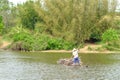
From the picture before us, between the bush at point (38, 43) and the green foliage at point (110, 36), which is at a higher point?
the green foliage at point (110, 36)

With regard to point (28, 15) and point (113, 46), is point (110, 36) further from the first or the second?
point (28, 15)

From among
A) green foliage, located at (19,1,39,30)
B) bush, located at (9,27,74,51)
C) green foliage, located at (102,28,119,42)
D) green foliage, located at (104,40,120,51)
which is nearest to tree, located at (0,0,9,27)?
green foliage, located at (19,1,39,30)

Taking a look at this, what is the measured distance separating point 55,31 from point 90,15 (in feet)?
20.9

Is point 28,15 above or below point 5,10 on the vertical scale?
below

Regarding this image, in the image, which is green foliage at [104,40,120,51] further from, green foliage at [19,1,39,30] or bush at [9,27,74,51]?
green foliage at [19,1,39,30]

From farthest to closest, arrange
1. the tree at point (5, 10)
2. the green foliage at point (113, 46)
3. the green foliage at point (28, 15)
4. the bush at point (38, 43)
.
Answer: the tree at point (5, 10), the green foliage at point (28, 15), the bush at point (38, 43), the green foliage at point (113, 46)

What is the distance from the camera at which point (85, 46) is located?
5581cm

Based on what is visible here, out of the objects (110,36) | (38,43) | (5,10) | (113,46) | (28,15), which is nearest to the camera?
(110,36)

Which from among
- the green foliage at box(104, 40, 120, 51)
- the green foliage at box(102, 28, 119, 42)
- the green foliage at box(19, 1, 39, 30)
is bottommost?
the green foliage at box(104, 40, 120, 51)

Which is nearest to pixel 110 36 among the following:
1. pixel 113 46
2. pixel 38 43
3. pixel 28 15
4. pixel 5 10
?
pixel 113 46

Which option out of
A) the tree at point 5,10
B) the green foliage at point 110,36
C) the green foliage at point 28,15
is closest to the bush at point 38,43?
the green foliage at point 110,36

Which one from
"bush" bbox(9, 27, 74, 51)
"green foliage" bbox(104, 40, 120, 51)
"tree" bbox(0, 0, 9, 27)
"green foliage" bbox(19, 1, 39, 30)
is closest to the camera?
"green foliage" bbox(104, 40, 120, 51)

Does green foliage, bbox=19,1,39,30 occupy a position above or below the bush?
above

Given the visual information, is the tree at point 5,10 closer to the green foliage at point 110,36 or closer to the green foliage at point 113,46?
the green foliage at point 110,36
